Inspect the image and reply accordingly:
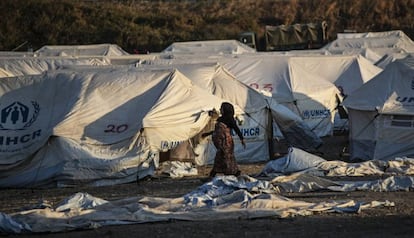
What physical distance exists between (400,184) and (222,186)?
3.03m

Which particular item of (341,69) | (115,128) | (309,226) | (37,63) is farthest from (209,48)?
(309,226)

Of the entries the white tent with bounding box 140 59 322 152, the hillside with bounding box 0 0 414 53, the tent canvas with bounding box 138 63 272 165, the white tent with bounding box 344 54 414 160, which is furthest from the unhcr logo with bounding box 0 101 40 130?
the hillside with bounding box 0 0 414 53

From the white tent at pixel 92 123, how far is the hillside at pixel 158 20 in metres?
36.1

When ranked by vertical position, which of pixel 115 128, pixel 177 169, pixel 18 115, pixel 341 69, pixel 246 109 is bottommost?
pixel 341 69

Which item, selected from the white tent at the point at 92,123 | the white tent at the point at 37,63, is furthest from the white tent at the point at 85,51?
the white tent at the point at 92,123

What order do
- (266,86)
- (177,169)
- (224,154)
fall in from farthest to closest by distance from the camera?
1. (266,86)
2. (177,169)
3. (224,154)

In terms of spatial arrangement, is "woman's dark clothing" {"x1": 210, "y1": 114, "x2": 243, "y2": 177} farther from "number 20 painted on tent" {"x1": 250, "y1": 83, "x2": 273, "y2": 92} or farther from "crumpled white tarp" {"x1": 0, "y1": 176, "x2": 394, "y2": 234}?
"number 20 painted on tent" {"x1": 250, "y1": 83, "x2": 273, "y2": 92}

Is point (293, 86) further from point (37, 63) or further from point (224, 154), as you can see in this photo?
point (224, 154)

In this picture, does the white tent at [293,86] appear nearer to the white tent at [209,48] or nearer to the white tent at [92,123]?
the white tent at [92,123]

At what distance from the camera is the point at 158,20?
58.9 metres

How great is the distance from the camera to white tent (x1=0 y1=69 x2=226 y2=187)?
16.0 m

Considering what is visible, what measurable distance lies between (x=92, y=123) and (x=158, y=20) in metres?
42.8

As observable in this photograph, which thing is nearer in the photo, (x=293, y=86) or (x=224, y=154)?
(x=224, y=154)

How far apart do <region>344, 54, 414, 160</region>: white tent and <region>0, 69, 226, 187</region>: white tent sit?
3.45 meters
